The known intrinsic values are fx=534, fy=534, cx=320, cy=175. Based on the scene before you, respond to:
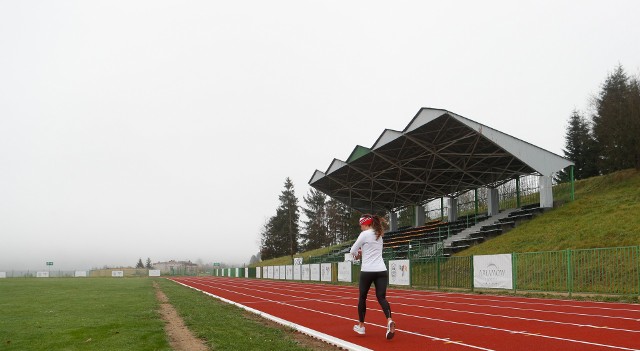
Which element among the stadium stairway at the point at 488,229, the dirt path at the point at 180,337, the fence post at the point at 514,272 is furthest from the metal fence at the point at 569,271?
the stadium stairway at the point at 488,229

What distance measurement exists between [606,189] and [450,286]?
19.3 metres

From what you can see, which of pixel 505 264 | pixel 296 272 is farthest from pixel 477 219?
pixel 505 264

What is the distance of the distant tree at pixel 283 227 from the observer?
9700 cm

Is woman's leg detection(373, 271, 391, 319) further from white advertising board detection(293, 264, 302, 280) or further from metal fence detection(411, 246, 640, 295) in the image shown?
white advertising board detection(293, 264, 302, 280)

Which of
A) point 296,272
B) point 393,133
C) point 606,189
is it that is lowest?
point 296,272

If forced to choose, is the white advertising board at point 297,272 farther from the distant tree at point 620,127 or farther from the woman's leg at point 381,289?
the woman's leg at point 381,289

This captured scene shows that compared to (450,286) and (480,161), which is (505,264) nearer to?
(450,286)

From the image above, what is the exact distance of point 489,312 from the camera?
11523 millimetres

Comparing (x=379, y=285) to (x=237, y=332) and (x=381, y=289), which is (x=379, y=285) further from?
(x=237, y=332)

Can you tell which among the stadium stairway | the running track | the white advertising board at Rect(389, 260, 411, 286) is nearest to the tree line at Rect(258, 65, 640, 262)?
the stadium stairway

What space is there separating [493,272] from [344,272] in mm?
13959

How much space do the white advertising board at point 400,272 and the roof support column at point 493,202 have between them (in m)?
16.2

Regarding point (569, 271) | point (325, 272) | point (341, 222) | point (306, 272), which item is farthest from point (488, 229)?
point (341, 222)

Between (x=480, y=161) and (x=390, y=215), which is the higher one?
(x=480, y=161)
